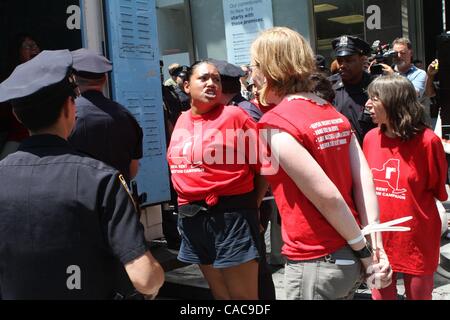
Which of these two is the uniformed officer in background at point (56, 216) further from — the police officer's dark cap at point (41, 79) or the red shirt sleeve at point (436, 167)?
the red shirt sleeve at point (436, 167)

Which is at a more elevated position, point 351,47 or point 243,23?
point 243,23

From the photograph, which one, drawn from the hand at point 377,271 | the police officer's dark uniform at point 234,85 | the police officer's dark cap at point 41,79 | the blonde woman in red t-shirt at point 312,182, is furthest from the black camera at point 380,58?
the police officer's dark cap at point 41,79

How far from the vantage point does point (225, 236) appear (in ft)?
10.1

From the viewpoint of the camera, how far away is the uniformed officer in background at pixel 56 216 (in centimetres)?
170

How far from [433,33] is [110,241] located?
8.23m

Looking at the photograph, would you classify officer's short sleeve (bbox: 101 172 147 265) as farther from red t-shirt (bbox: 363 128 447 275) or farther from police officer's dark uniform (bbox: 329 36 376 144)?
police officer's dark uniform (bbox: 329 36 376 144)

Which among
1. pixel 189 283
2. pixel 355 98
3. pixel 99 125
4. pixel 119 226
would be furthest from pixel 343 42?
pixel 119 226

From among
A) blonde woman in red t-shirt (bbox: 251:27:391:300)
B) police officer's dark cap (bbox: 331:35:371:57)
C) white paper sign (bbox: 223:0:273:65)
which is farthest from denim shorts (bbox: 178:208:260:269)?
white paper sign (bbox: 223:0:273:65)

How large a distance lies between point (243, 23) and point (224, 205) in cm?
708

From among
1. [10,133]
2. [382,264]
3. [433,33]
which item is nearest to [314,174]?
[382,264]

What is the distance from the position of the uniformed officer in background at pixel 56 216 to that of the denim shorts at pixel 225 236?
4.36 feet

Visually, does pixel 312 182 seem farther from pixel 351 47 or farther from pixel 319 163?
pixel 351 47

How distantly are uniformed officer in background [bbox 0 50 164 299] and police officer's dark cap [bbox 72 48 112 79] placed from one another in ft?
4.24
